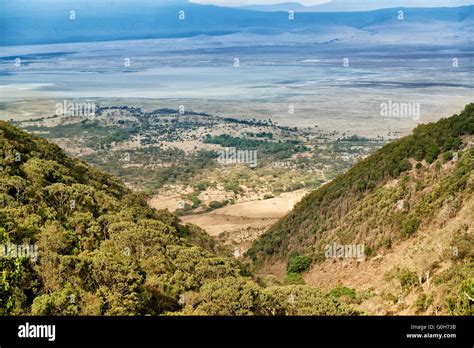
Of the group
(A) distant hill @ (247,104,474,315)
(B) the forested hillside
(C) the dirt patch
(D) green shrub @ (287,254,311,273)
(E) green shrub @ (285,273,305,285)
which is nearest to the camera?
(B) the forested hillside

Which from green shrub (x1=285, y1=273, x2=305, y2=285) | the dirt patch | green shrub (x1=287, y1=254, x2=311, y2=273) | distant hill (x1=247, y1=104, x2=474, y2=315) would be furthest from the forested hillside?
the dirt patch

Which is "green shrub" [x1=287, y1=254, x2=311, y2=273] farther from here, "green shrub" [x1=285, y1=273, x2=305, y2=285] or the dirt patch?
the dirt patch

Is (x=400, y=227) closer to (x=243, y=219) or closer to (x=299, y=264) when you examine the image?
(x=299, y=264)

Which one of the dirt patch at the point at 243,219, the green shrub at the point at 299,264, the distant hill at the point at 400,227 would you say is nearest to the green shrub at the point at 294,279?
the distant hill at the point at 400,227

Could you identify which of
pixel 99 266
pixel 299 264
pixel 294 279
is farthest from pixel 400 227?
pixel 99 266

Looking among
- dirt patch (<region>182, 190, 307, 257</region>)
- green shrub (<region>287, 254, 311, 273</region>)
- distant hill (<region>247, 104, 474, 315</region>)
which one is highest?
distant hill (<region>247, 104, 474, 315</region>)

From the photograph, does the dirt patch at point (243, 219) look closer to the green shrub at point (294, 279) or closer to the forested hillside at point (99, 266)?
the green shrub at point (294, 279)
